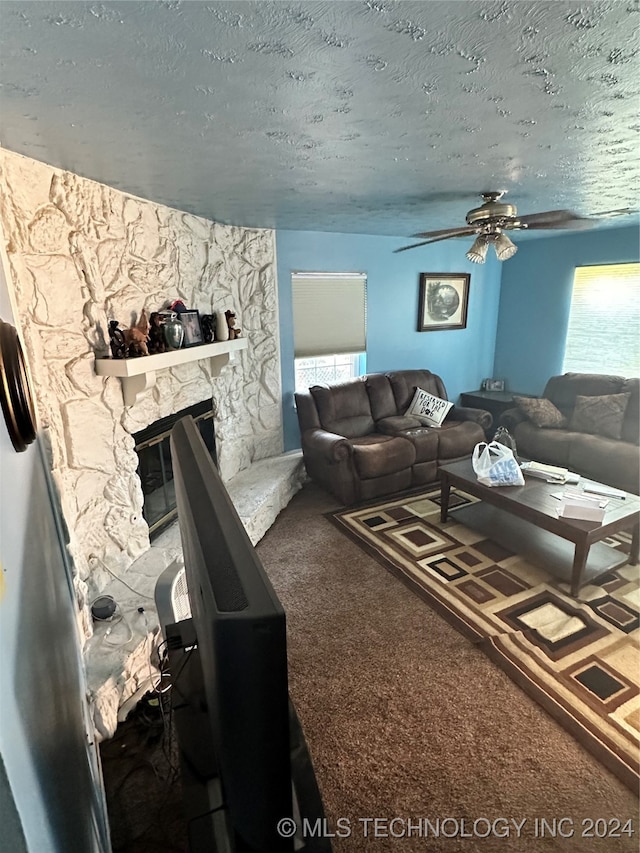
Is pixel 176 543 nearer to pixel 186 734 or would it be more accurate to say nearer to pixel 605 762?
pixel 186 734

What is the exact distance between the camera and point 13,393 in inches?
40.6

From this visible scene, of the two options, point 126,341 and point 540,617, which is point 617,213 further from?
point 126,341

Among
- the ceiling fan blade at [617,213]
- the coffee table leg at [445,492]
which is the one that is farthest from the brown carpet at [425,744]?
the ceiling fan blade at [617,213]

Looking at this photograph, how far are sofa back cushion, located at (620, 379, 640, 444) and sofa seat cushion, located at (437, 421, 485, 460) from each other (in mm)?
1195

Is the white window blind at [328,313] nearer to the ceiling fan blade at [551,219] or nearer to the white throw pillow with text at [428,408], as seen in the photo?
the white throw pillow with text at [428,408]

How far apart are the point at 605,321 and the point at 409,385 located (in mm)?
2073

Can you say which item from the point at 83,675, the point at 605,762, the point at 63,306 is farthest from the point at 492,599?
the point at 63,306

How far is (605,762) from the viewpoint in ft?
5.50

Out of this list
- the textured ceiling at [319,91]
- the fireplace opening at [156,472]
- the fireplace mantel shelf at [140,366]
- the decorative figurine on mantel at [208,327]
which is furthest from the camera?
the decorative figurine on mantel at [208,327]

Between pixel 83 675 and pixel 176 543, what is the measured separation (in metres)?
1.05

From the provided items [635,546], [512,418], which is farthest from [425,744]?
[512,418]

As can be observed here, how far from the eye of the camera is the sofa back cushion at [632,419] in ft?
12.8

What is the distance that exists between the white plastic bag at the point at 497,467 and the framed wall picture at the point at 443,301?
7.36 feet

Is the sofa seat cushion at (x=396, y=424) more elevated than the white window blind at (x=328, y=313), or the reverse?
the white window blind at (x=328, y=313)
